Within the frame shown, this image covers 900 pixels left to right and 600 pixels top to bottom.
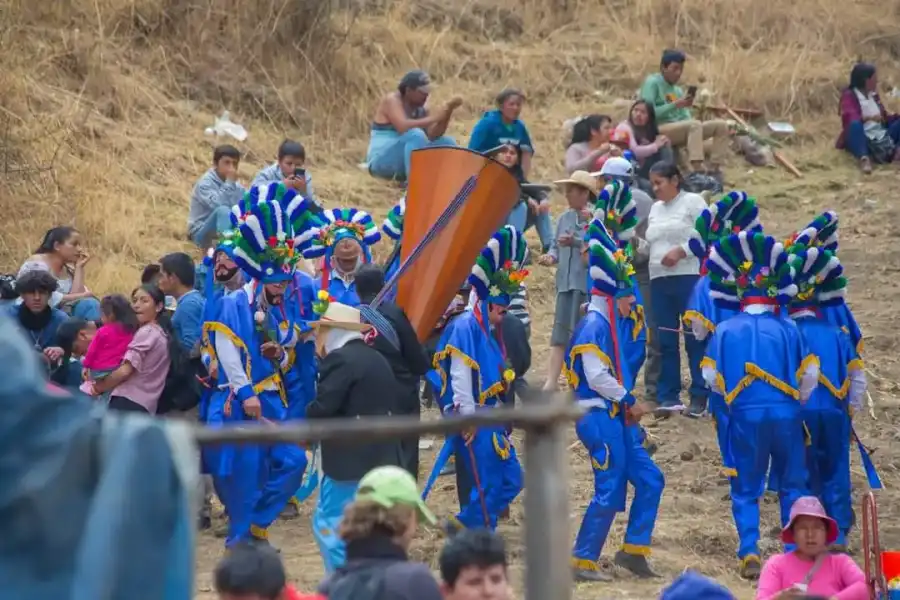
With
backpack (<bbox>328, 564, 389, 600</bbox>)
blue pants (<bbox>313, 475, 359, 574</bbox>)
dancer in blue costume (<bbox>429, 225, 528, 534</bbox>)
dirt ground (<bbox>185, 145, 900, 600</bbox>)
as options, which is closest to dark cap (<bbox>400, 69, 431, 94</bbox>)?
dirt ground (<bbox>185, 145, 900, 600</bbox>)

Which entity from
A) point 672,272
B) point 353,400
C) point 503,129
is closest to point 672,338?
point 672,272

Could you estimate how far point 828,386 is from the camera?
10164 mm

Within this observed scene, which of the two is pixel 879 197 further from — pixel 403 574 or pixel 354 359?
pixel 403 574

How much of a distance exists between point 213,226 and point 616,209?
307cm

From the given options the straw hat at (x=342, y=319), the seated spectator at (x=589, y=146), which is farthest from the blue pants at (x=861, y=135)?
the straw hat at (x=342, y=319)

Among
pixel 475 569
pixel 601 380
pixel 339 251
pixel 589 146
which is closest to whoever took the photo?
pixel 475 569

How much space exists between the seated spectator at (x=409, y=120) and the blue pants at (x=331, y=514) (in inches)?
256

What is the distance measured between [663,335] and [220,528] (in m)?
3.79

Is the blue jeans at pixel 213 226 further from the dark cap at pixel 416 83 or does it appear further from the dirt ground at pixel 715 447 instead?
A: the dark cap at pixel 416 83

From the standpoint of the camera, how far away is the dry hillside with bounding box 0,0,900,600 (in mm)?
13258

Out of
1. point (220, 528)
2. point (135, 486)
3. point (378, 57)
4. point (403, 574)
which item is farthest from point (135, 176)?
point (135, 486)

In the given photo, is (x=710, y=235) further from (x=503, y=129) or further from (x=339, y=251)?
(x=503, y=129)

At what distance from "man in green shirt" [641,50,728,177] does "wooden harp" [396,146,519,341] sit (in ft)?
19.5

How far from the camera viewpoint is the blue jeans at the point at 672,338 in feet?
41.1
